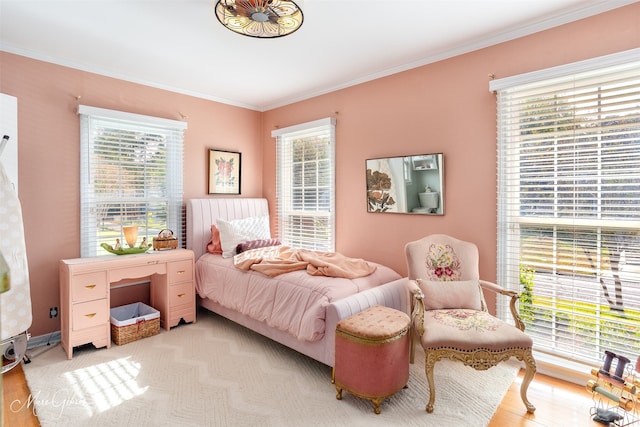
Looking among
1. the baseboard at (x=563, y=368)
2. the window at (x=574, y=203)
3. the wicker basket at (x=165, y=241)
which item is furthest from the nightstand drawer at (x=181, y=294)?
the baseboard at (x=563, y=368)

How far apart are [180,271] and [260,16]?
8.46 feet

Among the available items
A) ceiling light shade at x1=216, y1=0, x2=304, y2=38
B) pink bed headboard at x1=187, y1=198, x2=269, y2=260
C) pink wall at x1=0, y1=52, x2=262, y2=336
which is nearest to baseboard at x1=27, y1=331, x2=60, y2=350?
pink wall at x1=0, y1=52, x2=262, y2=336

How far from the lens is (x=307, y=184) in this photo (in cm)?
463

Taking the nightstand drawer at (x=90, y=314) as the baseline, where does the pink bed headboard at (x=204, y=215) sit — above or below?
above

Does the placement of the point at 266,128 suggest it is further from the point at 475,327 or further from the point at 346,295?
the point at 475,327

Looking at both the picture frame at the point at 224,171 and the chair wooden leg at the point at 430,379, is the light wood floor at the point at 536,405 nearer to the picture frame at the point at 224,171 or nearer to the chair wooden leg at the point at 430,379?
the chair wooden leg at the point at 430,379

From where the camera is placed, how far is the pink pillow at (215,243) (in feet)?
13.8

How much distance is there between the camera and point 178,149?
431 centimetres

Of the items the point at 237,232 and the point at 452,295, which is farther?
the point at 237,232

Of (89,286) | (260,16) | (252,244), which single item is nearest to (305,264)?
(252,244)

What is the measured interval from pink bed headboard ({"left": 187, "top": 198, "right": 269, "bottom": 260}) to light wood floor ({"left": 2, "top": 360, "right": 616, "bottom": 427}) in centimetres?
193

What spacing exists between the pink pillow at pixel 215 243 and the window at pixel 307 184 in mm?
959

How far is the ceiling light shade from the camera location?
2328 mm

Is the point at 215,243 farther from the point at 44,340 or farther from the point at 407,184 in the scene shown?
the point at 407,184
